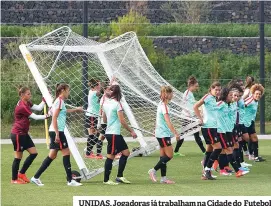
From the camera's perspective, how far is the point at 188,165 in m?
20.1

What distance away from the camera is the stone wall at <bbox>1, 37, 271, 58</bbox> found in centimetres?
3175

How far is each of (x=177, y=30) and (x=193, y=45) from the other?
2.31ft

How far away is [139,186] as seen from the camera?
53.9 feet

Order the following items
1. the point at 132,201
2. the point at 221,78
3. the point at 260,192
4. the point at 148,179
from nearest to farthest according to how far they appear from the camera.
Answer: the point at 132,201
the point at 260,192
the point at 148,179
the point at 221,78

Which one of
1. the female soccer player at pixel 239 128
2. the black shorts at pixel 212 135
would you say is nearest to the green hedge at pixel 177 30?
the female soccer player at pixel 239 128

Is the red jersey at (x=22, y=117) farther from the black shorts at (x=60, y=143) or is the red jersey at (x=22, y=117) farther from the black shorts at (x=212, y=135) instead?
the black shorts at (x=212, y=135)

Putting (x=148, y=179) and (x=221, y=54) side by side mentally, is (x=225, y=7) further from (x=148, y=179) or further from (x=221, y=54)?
(x=148, y=179)

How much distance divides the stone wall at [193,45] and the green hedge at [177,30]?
0.17m

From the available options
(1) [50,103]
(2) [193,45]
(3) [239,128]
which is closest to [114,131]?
(1) [50,103]

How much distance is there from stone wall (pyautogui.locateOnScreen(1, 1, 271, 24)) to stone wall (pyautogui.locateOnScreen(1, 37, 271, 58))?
0.72 metres

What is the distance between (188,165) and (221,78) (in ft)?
33.6

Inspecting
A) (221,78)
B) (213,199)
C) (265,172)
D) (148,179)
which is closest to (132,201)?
(213,199)

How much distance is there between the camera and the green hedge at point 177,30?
3134cm

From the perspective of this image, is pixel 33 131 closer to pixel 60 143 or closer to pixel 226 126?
pixel 226 126
